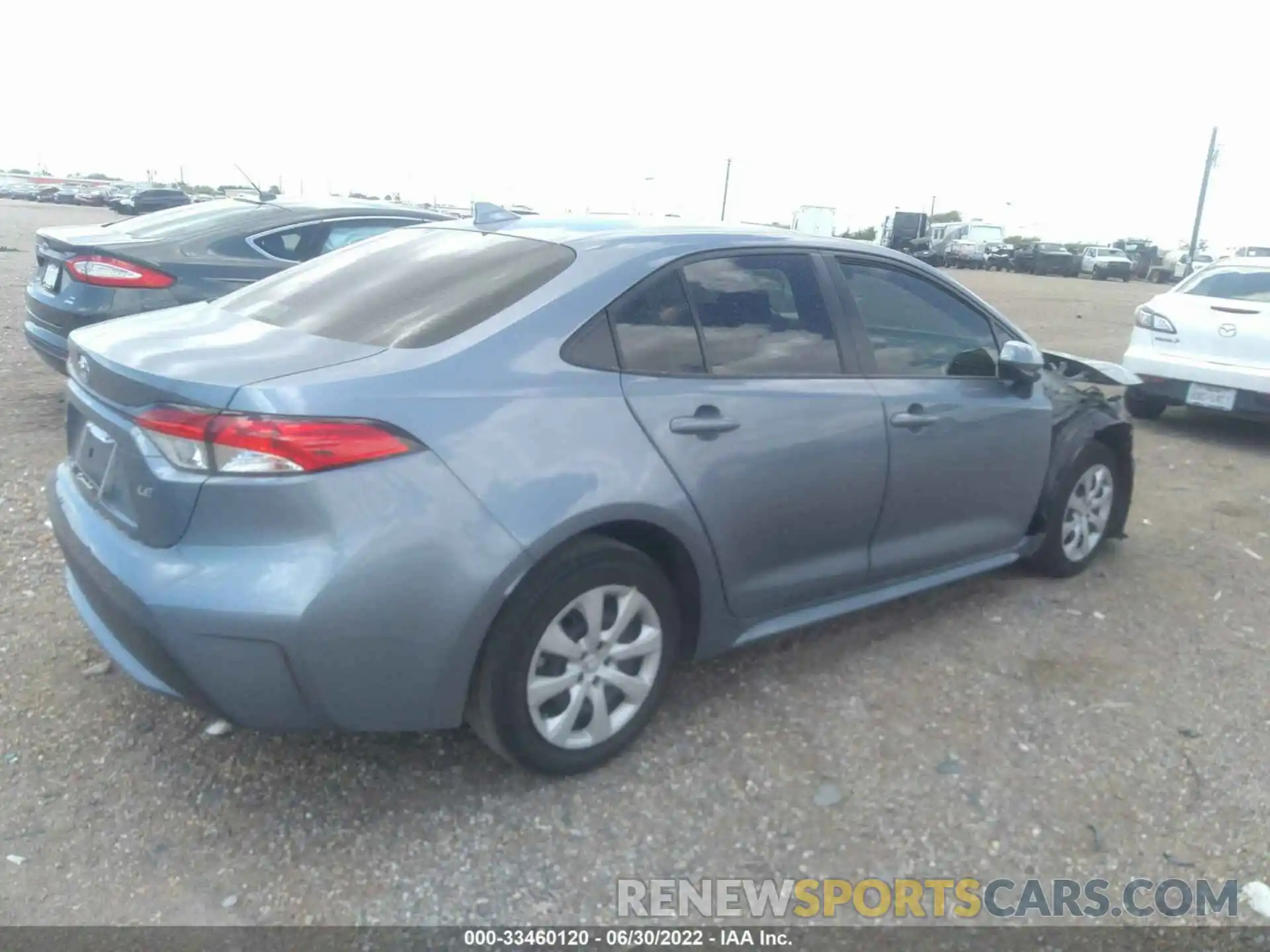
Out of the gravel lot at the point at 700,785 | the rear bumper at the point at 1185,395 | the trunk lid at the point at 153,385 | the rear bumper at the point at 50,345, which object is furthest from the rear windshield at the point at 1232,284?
the rear bumper at the point at 50,345

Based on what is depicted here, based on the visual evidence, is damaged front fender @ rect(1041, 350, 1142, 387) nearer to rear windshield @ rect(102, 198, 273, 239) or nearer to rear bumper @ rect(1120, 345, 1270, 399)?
rear bumper @ rect(1120, 345, 1270, 399)

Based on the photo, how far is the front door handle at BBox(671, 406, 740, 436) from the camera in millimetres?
3248

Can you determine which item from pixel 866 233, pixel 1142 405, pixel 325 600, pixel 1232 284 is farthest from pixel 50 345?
pixel 866 233

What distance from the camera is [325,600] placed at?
260cm

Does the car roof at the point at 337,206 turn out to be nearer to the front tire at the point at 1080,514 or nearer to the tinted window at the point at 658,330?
the tinted window at the point at 658,330

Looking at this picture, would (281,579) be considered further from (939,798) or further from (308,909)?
(939,798)

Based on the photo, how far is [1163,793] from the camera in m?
3.30

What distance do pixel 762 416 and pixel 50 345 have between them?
4.60 m

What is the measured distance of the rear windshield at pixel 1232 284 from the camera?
800cm

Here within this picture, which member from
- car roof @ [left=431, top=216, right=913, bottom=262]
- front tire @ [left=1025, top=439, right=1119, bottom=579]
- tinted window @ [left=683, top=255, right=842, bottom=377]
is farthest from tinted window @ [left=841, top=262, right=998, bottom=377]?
front tire @ [left=1025, top=439, right=1119, bottom=579]

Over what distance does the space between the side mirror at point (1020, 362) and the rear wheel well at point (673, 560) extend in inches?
68.5

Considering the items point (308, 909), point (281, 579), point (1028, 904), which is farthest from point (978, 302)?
point (308, 909)

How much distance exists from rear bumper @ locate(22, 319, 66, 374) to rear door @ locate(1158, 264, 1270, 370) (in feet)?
24.8

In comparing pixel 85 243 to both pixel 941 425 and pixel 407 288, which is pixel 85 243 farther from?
pixel 941 425
